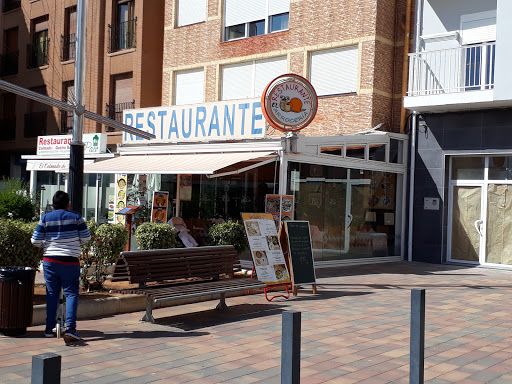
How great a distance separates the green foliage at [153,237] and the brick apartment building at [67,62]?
1275 cm

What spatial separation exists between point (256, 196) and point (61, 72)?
15.9 meters

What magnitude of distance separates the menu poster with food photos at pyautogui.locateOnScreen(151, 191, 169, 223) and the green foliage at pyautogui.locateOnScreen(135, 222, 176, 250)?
2.45 meters

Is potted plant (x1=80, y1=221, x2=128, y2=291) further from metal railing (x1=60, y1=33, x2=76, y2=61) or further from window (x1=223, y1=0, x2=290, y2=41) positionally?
metal railing (x1=60, y1=33, x2=76, y2=61)

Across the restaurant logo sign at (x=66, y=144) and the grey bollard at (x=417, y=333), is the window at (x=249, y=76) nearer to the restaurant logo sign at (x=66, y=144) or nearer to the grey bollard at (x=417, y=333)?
the restaurant logo sign at (x=66, y=144)

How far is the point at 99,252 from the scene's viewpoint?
9242mm

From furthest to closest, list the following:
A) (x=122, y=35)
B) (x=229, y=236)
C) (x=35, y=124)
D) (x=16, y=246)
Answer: (x=35, y=124) < (x=122, y=35) < (x=229, y=236) < (x=16, y=246)

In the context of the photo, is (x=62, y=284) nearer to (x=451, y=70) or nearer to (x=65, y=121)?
(x=451, y=70)

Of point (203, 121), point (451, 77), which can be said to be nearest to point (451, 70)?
point (451, 77)

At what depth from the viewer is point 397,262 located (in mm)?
15258

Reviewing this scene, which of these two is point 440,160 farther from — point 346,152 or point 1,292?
point 1,292

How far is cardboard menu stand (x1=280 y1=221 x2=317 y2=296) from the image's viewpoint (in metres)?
9.78

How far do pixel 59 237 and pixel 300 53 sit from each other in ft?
40.1

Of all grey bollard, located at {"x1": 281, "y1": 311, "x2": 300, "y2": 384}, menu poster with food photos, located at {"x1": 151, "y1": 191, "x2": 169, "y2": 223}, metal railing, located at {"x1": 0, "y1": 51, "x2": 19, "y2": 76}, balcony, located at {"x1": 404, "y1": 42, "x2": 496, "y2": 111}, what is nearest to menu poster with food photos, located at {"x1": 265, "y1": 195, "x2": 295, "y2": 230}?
menu poster with food photos, located at {"x1": 151, "y1": 191, "x2": 169, "y2": 223}

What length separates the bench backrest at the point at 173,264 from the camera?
7618 millimetres
